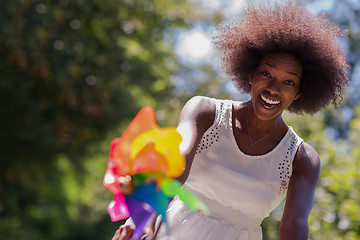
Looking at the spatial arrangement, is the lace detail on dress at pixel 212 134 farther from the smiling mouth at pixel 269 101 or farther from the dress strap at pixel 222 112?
the smiling mouth at pixel 269 101

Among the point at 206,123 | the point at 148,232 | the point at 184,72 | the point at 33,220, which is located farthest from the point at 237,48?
the point at 33,220

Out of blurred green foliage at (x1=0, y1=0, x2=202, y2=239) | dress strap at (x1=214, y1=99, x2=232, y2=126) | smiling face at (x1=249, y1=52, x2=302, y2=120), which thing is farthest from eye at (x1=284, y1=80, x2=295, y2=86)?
blurred green foliage at (x1=0, y1=0, x2=202, y2=239)

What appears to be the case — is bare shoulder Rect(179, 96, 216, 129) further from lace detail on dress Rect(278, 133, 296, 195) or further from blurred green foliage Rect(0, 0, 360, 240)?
blurred green foliage Rect(0, 0, 360, 240)

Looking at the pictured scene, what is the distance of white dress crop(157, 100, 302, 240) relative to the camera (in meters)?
2.43

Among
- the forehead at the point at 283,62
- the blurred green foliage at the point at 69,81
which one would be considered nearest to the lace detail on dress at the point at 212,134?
the forehead at the point at 283,62

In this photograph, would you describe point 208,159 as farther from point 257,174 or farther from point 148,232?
point 148,232

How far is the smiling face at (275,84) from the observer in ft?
7.89

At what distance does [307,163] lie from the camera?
97.5 inches

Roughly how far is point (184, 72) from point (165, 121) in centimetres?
158

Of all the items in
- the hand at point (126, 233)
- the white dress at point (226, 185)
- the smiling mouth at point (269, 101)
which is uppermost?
the smiling mouth at point (269, 101)

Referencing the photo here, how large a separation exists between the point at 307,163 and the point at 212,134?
1.41ft

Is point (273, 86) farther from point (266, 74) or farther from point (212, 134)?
point (212, 134)

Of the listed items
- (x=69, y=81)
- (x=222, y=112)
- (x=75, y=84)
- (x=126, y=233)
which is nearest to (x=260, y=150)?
(x=222, y=112)

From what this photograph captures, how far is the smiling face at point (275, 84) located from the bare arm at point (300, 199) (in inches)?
10.0
